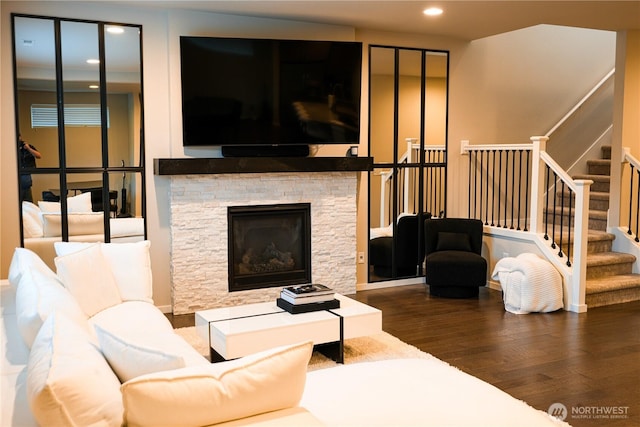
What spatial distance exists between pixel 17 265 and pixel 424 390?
228cm

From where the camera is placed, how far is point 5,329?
276 centimetres

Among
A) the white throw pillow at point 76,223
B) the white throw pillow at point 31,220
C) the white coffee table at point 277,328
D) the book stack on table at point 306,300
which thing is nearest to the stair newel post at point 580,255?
the white coffee table at point 277,328

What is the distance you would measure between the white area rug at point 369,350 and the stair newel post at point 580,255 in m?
1.91

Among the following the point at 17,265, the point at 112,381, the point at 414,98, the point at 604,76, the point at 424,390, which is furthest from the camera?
the point at 604,76

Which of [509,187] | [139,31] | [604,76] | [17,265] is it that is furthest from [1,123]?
[604,76]

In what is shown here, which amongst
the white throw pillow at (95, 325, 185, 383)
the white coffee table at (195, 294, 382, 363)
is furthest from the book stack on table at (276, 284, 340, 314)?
the white throw pillow at (95, 325, 185, 383)

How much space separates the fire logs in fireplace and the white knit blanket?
72.3 inches

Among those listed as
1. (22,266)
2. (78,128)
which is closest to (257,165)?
(78,128)

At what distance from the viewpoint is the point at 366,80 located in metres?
6.24

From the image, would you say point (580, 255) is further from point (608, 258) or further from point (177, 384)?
point (177, 384)

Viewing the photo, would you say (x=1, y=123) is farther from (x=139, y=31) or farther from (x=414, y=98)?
(x=414, y=98)

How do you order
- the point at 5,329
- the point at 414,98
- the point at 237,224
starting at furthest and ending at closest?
the point at 414,98
the point at 237,224
the point at 5,329

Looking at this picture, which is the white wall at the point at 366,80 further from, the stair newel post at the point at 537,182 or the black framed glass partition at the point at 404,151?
the stair newel post at the point at 537,182

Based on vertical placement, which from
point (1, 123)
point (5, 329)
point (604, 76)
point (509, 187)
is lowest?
point (5, 329)
